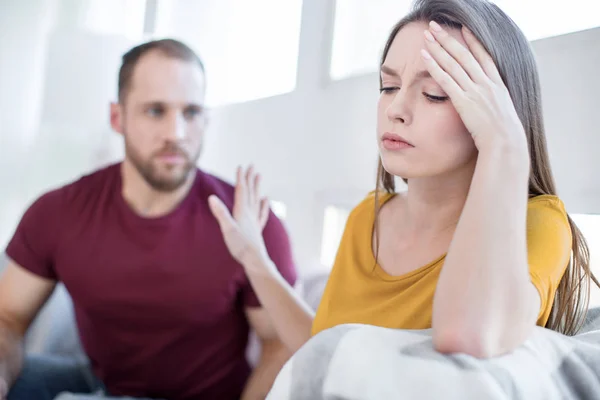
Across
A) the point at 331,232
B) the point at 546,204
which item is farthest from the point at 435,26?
the point at 331,232

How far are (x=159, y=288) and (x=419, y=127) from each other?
67cm

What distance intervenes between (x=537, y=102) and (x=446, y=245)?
0.64 feet

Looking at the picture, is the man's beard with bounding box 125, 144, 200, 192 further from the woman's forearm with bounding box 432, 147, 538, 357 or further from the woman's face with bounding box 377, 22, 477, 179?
the woman's forearm with bounding box 432, 147, 538, 357

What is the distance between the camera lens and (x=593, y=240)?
2.67ft

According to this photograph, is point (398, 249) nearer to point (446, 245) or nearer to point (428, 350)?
point (446, 245)

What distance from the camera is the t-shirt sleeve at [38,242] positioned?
46.6 inches

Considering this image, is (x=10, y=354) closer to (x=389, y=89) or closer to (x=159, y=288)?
(x=159, y=288)

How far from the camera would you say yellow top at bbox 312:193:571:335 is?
2.03 feet

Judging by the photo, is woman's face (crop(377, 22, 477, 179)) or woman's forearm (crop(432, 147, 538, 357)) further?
woman's face (crop(377, 22, 477, 179))

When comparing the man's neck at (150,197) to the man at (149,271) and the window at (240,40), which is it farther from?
the window at (240,40)

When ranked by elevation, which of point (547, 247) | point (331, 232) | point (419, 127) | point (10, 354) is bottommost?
point (10, 354)

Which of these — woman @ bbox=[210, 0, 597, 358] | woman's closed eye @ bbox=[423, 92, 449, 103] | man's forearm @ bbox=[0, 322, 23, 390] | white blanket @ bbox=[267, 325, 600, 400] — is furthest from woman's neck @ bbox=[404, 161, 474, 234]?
man's forearm @ bbox=[0, 322, 23, 390]

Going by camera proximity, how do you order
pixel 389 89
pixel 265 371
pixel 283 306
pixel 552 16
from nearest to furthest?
pixel 389 89 < pixel 552 16 < pixel 283 306 < pixel 265 371

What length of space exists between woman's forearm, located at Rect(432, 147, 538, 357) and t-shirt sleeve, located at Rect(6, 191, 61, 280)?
2.88 ft
